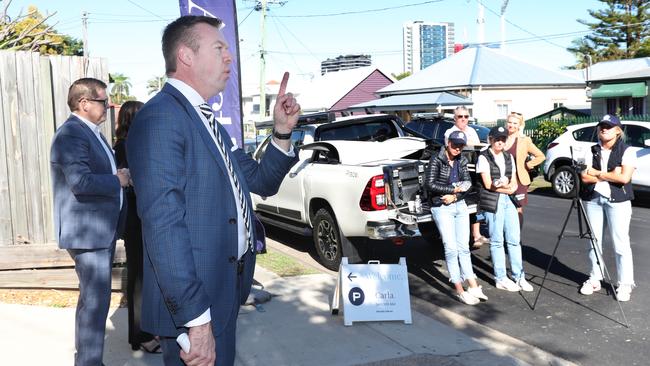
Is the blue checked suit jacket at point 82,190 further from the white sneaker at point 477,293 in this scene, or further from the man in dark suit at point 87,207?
the white sneaker at point 477,293

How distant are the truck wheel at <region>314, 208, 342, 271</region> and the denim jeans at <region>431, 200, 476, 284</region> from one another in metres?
1.65

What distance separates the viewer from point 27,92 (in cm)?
639

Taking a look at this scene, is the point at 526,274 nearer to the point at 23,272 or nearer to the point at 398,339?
the point at 398,339

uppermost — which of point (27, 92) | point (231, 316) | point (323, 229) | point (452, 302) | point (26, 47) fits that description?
point (26, 47)

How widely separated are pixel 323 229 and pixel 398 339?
314 cm

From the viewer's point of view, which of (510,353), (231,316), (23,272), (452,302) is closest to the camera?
(231,316)

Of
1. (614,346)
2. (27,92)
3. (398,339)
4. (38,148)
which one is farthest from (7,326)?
(614,346)

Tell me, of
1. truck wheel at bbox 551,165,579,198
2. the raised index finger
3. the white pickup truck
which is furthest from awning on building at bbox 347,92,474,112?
the raised index finger

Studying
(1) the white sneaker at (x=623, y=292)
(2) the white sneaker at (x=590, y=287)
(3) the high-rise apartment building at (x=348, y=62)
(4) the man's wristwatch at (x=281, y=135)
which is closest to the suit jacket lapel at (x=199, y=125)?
(4) the man's wristwatch at (x=281, y=135)

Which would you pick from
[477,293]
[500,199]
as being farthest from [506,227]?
[477,293]

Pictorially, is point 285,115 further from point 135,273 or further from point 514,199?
point 514,199

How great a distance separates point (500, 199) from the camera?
6898 mm

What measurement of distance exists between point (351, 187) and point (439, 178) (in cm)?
132

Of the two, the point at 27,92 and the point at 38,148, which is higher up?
the point at 27,92
